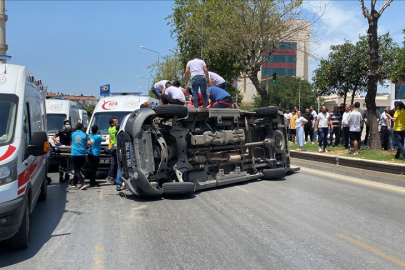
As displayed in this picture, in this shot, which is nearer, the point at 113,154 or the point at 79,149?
the point at 79,149

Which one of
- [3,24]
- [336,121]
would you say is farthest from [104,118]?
[336,121]

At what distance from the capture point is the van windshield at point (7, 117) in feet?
18.5

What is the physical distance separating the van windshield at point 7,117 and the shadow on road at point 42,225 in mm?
1457

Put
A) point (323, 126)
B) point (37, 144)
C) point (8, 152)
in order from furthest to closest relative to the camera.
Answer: point (323, 126) → point (37, 144) → point (8, 152)

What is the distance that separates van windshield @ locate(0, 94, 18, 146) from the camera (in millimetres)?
5647

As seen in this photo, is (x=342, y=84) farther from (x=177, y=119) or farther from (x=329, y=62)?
(x=177, y=119)

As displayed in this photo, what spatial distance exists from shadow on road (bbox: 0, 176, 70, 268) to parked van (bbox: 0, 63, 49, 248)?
154mm

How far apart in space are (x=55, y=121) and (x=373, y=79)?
453 inches

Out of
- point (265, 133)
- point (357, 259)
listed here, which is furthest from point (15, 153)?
point (265, 133)

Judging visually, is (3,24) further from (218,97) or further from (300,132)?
(300,132)

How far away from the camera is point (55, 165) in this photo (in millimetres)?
14312

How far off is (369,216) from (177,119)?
4154mm

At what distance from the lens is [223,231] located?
6270 mm

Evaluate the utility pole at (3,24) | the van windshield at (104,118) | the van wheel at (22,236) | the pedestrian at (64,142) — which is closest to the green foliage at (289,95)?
the utility pole at (3,24)
